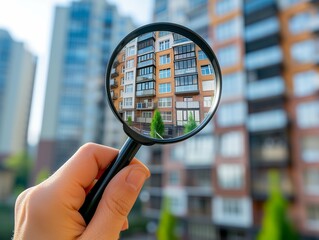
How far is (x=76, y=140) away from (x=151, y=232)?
4527 millimetres

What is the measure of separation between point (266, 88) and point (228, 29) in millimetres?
2102

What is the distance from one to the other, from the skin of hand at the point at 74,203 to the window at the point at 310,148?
738cm

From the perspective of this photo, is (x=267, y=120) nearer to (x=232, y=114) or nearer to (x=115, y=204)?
(x=232, y=114)

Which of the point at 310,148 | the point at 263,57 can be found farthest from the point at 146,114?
the point at 263,57

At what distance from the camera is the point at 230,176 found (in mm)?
7926

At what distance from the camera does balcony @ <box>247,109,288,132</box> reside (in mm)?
7309

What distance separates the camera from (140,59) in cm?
51

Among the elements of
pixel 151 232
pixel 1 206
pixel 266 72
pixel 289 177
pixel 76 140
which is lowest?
pixel 151 232

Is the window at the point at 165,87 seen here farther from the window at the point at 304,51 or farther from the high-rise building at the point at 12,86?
the high-rise building at the point at 12,86

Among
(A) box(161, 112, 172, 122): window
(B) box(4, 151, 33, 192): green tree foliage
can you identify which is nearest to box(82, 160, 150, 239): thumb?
(A) box(161, 112, 172, 122): window

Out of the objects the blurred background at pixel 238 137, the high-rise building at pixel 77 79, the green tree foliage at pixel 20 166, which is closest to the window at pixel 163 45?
the blurred background at pixel 238 137

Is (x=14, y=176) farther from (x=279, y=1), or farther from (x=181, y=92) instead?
(x=181, y=92)

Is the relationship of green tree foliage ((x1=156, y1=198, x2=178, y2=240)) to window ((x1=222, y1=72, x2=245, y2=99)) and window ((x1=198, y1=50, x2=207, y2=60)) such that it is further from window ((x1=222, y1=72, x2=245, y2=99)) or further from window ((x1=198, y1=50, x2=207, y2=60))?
window ((x1=198, y1=50, x2=207, y2=60))

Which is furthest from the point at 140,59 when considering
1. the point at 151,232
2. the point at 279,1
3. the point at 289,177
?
the point at 151,232
